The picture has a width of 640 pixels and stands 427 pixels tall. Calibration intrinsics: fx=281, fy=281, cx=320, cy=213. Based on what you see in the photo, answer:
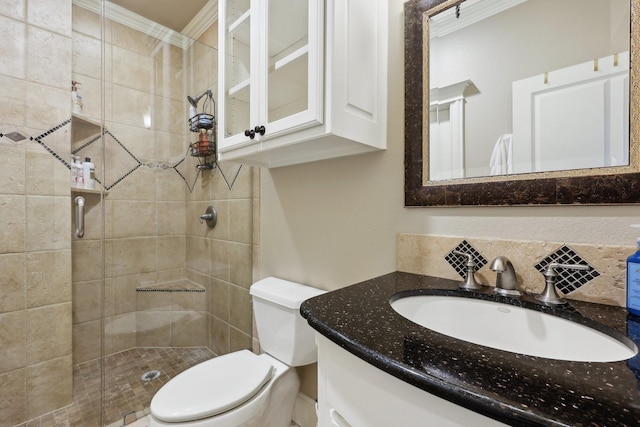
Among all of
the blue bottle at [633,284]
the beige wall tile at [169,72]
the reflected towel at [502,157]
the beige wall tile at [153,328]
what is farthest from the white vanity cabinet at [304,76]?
the beige wall tile at [153,328]

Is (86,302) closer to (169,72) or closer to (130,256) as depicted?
(130,256)

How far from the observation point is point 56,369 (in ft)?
4.97

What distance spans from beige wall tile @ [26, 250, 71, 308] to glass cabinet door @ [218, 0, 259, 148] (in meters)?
1.14

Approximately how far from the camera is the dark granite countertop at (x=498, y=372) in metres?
0.32

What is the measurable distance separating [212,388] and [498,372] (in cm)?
100

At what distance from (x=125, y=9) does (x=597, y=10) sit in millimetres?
2403

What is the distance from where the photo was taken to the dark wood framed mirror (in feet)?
2.19

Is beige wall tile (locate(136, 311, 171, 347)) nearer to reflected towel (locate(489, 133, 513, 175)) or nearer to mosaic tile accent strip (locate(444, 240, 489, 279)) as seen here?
mosaic tile accent strip (locate(444, 240, 489, 279))

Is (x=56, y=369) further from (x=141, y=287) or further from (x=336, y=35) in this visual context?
(x=336, y=35)

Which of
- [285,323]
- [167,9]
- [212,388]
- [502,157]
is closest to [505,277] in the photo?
[502,157]

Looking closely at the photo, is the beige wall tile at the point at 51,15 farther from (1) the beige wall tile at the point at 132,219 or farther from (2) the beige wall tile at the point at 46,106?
(1) the beige wall tile at the point at 132,219

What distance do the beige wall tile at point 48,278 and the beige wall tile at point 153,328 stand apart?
0.43m

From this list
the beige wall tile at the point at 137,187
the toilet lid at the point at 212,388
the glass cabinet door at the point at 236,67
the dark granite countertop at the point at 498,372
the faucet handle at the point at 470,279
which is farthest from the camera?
the beige wall tile at the point at 137,187

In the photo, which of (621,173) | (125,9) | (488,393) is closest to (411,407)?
(488,393)
